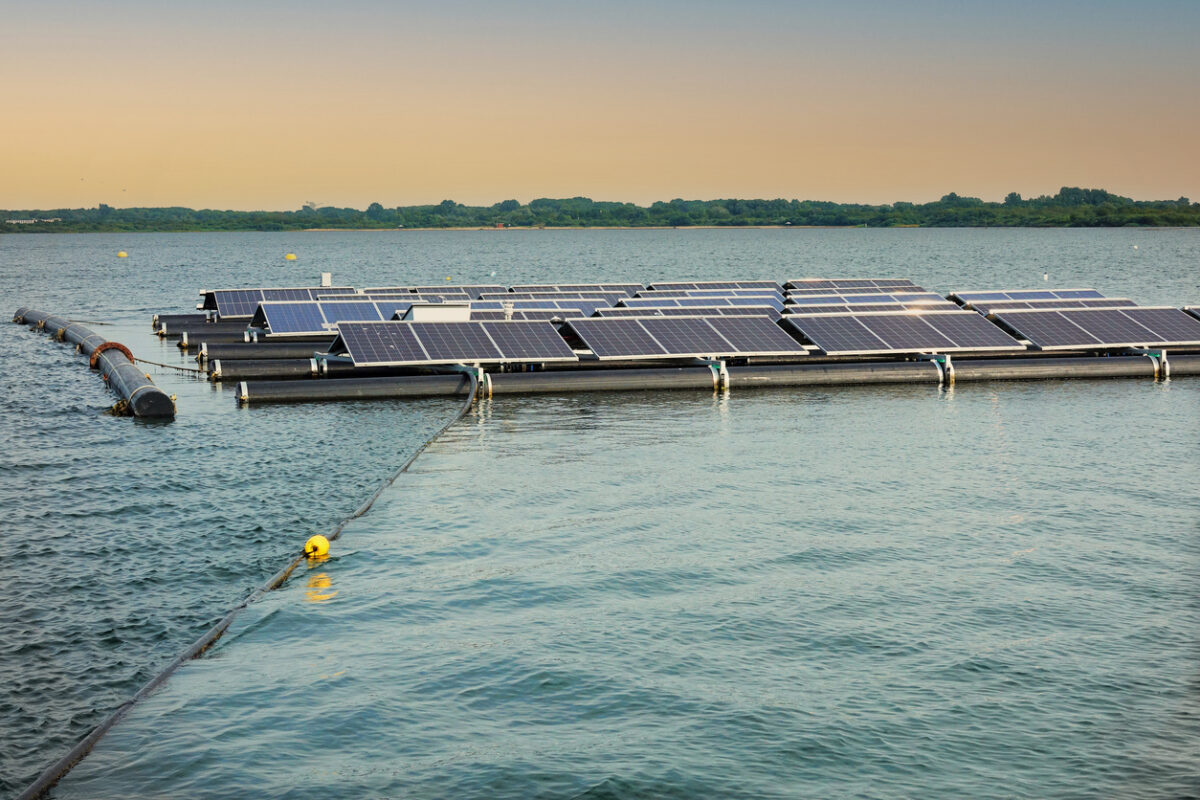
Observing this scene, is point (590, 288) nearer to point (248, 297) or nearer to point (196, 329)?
point (248, 297)

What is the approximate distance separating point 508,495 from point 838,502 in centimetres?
714

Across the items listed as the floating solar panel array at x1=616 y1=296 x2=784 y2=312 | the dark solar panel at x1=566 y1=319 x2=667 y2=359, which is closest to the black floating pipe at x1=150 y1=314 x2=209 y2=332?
the floating solar panel array at x1=616 y1=296 x2=784 y2=312

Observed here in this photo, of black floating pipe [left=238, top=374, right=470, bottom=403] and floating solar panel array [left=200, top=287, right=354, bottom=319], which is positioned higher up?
floating solar panel array [left=200, top=287, right=354, bottom=319]

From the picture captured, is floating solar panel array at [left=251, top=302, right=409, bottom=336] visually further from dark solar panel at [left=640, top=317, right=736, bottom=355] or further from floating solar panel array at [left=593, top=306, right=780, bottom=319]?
dark solar panel at [left=640, top=317, right=736, bottom=355]

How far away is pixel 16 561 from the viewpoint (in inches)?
811

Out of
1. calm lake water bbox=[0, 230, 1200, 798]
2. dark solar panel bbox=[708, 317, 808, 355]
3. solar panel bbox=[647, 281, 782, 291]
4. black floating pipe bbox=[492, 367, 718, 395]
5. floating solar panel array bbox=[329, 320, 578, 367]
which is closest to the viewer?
calm lake water bbox=[0, 230, 1200, 798]

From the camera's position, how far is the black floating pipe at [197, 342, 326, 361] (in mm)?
46250

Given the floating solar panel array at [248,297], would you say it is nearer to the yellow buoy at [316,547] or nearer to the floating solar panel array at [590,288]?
the floating solar panel array at [590,288]

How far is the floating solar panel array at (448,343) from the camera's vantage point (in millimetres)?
38969

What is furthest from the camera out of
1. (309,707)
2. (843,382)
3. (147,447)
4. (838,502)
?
(843,382)

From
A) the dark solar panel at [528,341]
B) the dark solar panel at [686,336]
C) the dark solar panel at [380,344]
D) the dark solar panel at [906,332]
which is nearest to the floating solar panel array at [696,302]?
the dark solar panel at [686,336]

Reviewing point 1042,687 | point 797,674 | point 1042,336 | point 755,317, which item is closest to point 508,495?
point 797,674

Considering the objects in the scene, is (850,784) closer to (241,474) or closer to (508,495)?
(508,495)

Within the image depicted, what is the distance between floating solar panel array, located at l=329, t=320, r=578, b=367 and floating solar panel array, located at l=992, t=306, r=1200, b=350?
1882 centimetres
